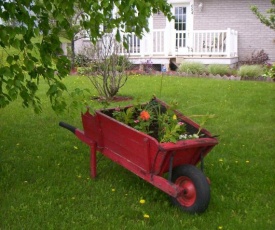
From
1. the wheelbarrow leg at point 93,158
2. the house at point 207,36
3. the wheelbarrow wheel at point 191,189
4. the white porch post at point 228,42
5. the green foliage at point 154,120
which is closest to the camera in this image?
the wheelbarrow wheel at point 191,189

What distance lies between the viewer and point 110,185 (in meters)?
4.98

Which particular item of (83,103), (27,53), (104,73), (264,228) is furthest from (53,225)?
(104,73)

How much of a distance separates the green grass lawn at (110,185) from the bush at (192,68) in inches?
268

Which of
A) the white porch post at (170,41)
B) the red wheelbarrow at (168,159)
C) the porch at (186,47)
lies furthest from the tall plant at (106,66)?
the white porch post at (170,41)

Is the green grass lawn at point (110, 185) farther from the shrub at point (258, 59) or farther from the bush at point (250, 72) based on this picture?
the shrub at point (258, 59)

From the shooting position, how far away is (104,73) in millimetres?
10109

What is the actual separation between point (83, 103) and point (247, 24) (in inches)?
615

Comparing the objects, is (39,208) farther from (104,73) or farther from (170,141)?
(104,73)

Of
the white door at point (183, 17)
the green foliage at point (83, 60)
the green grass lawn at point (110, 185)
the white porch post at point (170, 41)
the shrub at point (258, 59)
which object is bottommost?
the green grass lawn at point (110, 185)

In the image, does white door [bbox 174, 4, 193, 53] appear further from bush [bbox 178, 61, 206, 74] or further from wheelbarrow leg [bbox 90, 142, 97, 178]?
wheelbarrow leg [bbox 90, 142, 97, 178]

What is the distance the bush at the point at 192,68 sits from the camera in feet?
49.8

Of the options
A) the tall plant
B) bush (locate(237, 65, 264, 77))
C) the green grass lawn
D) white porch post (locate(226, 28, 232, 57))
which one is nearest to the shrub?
white porch post (locate(226, 28, 232, 57))

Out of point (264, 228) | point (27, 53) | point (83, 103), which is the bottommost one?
point (264, 228)

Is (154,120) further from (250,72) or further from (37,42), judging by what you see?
(250,72)
